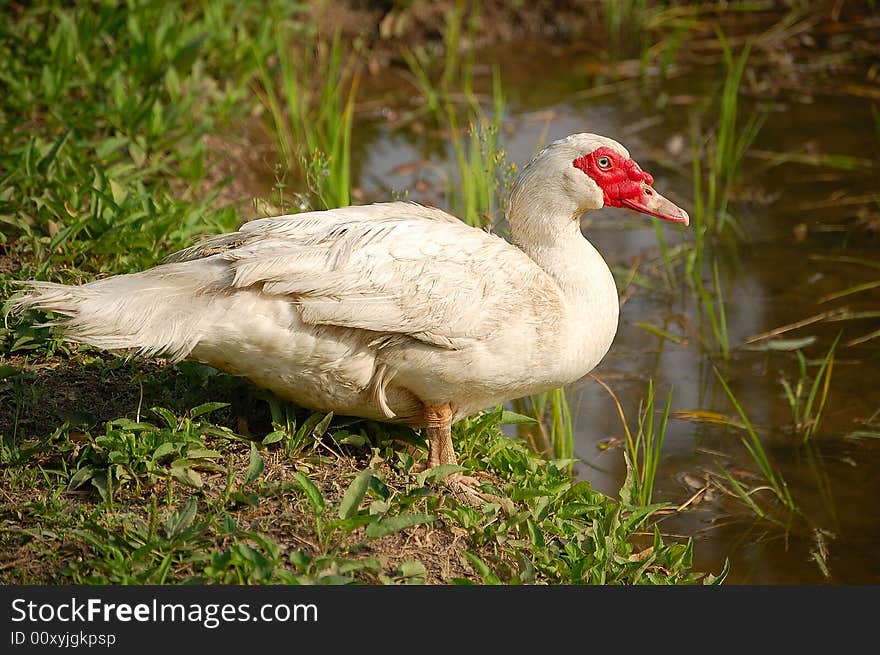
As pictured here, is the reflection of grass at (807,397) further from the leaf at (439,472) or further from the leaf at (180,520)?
the leaf at (180,520)

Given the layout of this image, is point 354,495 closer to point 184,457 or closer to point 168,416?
point 184,457

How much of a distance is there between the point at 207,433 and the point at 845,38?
5.92 m

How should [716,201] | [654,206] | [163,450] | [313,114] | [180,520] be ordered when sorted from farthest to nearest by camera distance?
1. [313,114]
2. [716,201]
3. [654,206]
4. [163,450]
5. [180,520]

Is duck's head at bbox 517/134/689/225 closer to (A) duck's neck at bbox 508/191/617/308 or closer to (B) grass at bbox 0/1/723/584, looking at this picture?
(A) duck's neck at bbox 508/191/617/308

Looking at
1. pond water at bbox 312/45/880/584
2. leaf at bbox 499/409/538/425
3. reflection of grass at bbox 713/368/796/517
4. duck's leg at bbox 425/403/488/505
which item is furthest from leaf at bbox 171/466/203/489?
reflection of grass at bbox 713/368/796/517

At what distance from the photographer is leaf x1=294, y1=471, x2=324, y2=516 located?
308cm

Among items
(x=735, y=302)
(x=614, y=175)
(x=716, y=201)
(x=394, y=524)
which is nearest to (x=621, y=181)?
(x=614, y=175)

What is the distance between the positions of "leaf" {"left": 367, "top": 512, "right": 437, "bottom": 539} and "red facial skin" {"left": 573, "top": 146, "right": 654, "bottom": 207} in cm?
116

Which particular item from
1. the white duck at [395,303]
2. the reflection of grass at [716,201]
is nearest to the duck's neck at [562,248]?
the white duck at [395,303]

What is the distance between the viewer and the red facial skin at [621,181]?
3.52 m

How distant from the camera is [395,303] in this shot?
3.26 m

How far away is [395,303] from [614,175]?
84cm

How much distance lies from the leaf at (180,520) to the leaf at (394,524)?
18.5 inches

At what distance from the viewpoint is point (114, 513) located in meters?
3.10
